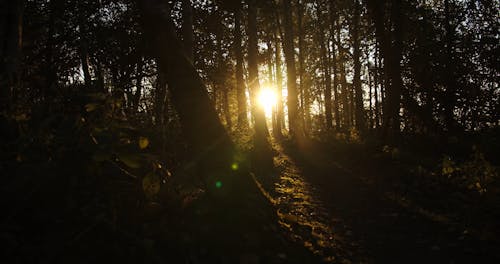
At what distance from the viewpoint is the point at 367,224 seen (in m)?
5.81

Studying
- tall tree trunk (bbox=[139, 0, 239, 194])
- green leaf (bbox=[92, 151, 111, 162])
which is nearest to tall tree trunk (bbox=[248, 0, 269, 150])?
tall tree trunk (bbox=[139, 0, 239, 194])

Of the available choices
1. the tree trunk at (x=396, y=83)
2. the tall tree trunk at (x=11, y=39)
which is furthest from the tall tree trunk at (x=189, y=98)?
the tree trunk at (x=396, y=83)

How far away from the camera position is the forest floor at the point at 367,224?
14.5 ft

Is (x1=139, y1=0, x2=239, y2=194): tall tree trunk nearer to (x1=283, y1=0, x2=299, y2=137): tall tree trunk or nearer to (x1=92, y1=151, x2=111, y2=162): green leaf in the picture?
(x1=92, y1=151, x2=111, y2=162): green leaf

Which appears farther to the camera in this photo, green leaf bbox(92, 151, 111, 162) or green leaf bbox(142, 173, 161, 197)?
green leaf bbox(142, 173, 161, 197)

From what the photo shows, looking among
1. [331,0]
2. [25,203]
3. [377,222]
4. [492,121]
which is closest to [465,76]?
[492,121]

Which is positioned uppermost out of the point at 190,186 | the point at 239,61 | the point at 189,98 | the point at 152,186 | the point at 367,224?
the point at 239,61

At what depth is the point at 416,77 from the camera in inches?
659

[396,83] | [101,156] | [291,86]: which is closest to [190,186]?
[101,156]

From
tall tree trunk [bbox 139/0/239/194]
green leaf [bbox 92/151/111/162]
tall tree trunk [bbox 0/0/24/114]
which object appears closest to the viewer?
green leaf [bbox 92/151/111/162]

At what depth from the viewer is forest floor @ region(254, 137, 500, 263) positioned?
14.5ft

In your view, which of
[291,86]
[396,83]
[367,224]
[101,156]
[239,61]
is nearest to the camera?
[101,156]

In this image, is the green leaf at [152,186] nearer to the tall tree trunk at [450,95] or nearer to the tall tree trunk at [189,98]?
the tall tree trunk at [189,98]

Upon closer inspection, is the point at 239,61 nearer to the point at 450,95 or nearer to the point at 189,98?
the point at 450,95
